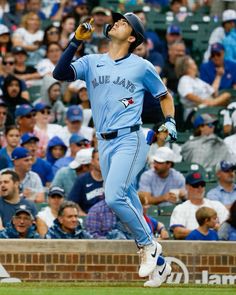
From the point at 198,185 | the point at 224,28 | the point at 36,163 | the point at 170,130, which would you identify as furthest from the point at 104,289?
the point at 224,28

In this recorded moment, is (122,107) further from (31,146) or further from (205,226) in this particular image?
(31,146)

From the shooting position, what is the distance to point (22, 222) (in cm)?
1333

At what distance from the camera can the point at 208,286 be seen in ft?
38.5

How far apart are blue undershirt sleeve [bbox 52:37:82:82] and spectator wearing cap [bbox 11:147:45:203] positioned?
14.6 ft

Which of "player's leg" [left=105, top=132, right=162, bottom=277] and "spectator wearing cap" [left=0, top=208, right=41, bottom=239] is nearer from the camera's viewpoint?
"player's leg" [left=105, top=132, right=162, bottom=277]

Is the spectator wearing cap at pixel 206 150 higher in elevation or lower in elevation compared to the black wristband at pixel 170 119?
lower

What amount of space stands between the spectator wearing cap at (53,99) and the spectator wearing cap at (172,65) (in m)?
1.67

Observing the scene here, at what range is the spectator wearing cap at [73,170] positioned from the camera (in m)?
15.7

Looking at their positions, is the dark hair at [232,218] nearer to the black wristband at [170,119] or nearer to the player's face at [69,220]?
the player's face at [69,220]

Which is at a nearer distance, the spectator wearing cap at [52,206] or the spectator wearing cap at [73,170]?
the spectator wearing cap at [52,206]

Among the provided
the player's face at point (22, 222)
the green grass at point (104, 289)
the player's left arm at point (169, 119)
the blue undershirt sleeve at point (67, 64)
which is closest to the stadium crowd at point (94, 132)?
the player's face at point (22, 222)

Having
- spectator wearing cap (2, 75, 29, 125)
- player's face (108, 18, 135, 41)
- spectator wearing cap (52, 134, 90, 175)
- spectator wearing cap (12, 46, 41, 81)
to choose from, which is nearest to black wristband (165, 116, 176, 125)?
player's face (108, 18, 135, 41)

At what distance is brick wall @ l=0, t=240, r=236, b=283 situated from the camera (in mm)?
12508

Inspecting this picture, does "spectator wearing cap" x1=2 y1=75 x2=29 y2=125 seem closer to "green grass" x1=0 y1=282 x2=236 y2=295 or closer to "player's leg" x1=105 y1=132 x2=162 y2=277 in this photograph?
"green grass" x1=0 y1=282 x2=236 y2=295
